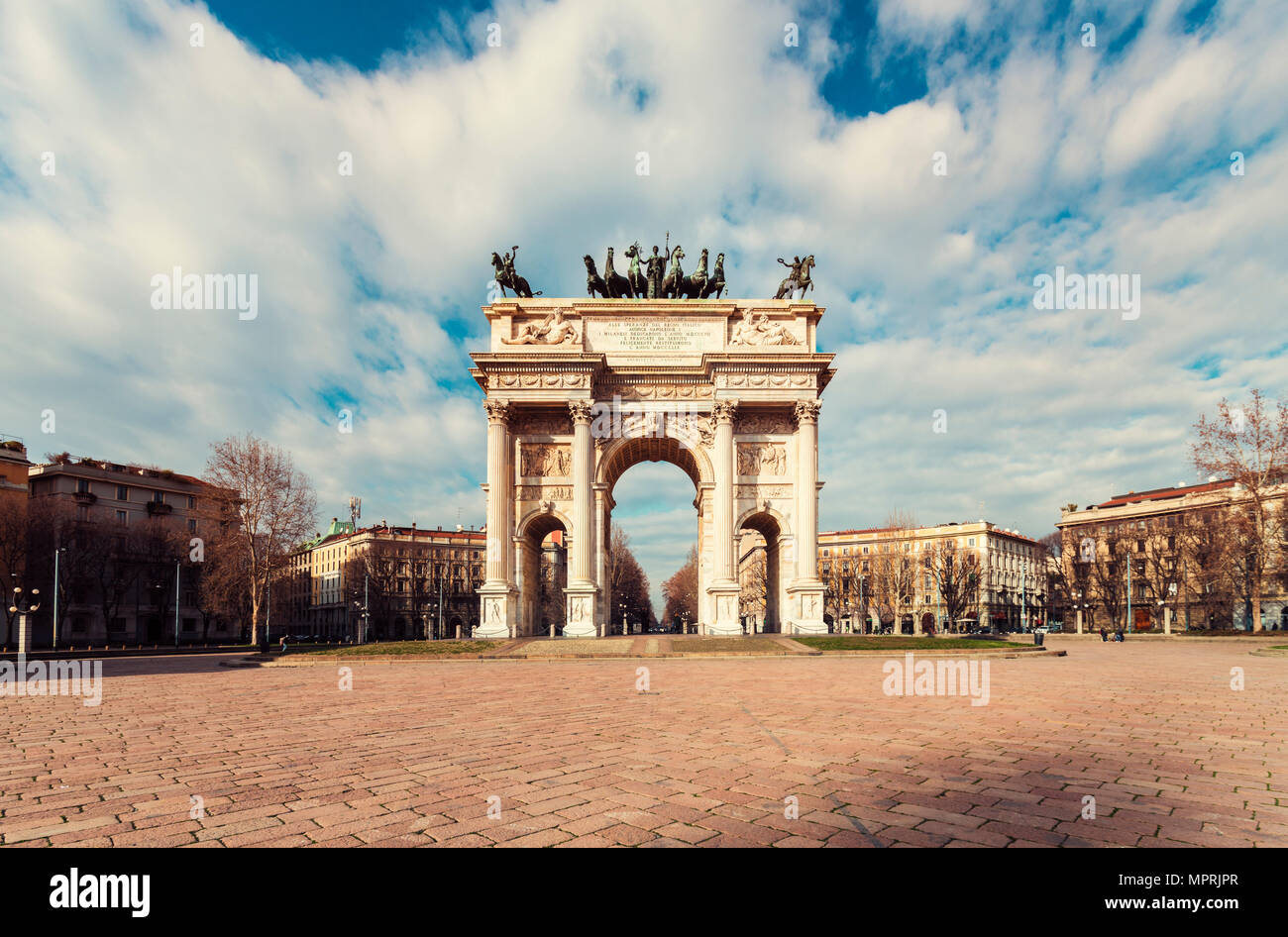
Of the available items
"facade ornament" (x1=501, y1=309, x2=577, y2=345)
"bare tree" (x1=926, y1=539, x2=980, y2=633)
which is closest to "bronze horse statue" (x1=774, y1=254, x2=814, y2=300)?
"facade ornament" (x1=501, y1=309, x2=577, y2=345)

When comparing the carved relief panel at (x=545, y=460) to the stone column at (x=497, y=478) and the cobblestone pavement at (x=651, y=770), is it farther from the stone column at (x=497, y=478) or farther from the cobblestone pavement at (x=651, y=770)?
the cobblestone pavement at (x=651, y=770)

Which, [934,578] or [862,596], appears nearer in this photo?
[862,596]

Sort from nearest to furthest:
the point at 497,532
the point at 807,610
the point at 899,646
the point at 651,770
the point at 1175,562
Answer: the point at 651,770 → the point at 899,646 → the point at 807,610 → the point at 497,532 → the point at 1175,562

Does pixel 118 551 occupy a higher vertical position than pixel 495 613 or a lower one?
higher

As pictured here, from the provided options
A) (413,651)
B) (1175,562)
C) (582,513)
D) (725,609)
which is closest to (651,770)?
(413,651)

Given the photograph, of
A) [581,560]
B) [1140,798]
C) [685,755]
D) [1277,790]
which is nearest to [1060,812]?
[1140,798]

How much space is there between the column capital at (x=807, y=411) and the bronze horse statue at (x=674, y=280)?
9771 millimetres

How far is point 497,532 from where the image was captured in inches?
1411

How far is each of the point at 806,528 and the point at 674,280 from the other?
1584cm

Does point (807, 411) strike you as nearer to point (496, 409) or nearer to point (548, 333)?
point (548, 333)

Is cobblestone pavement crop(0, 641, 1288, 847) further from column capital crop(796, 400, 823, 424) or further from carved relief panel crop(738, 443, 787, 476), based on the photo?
carved relief panel crop(738, 443, 787, 476)

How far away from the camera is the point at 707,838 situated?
4277mm
